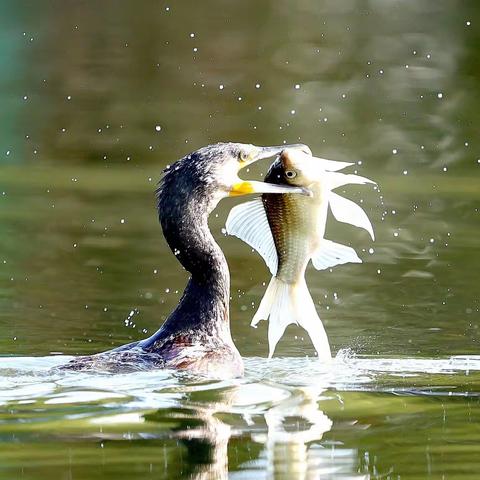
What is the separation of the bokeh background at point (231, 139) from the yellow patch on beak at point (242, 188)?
3.79 ft

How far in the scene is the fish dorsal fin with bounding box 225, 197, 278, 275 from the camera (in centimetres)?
967

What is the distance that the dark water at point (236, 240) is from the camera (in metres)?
7.70

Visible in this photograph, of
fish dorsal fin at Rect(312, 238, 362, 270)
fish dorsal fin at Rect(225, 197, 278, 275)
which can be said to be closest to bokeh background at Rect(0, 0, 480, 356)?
fish dorsal fin at Rect(225, 197, 278, 275)

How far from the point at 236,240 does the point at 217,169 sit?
Result: 5468mm

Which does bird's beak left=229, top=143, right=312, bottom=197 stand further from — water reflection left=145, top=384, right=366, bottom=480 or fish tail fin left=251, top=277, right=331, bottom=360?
water reflection left=145, top=384, right=366, bottom=480

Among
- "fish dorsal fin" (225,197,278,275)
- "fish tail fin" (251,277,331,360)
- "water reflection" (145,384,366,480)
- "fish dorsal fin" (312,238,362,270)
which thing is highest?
"fish dorsal fin" (225,197,278,275)

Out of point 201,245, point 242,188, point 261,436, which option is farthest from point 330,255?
point 261,436

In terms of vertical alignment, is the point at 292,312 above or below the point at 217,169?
below

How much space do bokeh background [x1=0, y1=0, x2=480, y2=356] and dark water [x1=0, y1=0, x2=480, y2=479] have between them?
42 millimetres

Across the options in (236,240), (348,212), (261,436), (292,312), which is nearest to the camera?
(261,436)

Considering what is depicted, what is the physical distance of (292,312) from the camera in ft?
31.1

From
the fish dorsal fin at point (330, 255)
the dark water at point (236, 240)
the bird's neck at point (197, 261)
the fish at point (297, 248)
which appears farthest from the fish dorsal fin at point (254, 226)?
the dark water at point (236, 240)

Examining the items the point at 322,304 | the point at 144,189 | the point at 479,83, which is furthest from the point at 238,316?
the point at 479,83

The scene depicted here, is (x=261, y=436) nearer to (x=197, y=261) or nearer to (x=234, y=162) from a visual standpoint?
(x=197, y=261)
